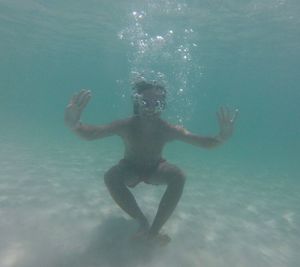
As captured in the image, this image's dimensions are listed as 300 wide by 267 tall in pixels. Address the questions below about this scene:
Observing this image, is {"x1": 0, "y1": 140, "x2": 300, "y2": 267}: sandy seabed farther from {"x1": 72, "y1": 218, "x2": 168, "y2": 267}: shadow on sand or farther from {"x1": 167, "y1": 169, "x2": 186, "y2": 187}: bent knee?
{"x1": 167, "y1": 169, "x2": 186, "y2": 187}: bent knee

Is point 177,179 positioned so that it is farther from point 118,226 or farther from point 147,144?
point 118,226

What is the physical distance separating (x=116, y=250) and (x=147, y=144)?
87.0 inches

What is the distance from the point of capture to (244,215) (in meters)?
10.5

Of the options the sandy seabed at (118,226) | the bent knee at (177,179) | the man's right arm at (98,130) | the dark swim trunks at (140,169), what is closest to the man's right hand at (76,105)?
the man's right arm at (98,130)

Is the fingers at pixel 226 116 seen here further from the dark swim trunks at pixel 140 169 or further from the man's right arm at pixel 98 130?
the man's right arm at pixel 98 130

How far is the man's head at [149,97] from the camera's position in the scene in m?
6.88

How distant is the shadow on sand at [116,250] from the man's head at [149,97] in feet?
8.58

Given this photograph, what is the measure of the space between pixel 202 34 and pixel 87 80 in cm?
6600

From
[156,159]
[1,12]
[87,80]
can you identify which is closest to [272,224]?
[156,159]

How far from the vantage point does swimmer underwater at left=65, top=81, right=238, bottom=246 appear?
22.4 ft

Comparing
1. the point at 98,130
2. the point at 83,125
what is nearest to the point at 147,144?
the point at 98,130

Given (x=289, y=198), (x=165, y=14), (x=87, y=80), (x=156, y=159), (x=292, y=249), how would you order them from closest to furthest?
(x=156, y=159) → (x=292, y=249) → (x=289, y=198) → (x=165, y=14) → (x=87, y=80)

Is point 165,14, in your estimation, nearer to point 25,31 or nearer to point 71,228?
point 25,31

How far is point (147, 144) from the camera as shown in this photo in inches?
287
